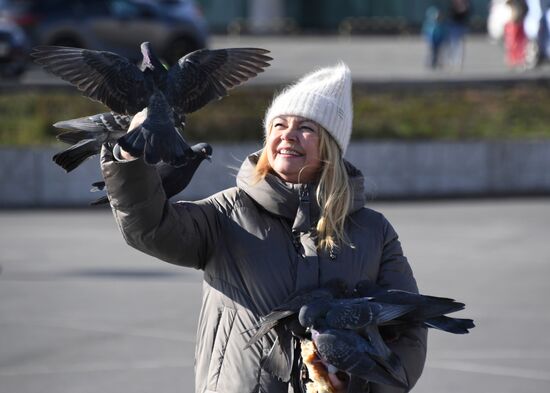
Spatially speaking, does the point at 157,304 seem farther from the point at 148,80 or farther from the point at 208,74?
the point at 148,80

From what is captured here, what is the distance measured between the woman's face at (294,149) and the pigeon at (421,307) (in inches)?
15.1

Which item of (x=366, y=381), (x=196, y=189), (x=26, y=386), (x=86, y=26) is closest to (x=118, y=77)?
(x=366, y=381)

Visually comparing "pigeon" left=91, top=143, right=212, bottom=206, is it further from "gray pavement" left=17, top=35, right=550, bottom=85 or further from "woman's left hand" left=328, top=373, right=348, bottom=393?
"gray pavement" left=17, top=35, right=550, bottom=85

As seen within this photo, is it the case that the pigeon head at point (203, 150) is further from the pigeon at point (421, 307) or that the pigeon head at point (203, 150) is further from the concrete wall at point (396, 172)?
the concrete wall at point (396, 172)

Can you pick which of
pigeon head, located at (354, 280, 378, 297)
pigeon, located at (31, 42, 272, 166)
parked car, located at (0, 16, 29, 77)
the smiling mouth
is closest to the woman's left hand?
pigeon head, located at (354, 280, 378, 297)

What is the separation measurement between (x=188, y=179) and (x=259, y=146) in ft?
44.0

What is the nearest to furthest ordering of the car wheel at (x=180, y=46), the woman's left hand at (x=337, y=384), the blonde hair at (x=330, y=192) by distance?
the woman's left hand at (x=337, y=384) → the blonde hair at (x=330, y=192) → the car wheel at (x=180, y=46)

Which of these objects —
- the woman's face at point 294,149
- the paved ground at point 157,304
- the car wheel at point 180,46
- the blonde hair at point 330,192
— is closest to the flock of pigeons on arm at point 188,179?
the blonde hair at point 330,192

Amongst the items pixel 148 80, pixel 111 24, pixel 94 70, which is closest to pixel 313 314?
pixel 148 80

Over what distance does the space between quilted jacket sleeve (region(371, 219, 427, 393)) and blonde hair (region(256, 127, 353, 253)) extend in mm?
177

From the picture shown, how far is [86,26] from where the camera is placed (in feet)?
85.9

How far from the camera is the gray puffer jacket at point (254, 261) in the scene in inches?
146

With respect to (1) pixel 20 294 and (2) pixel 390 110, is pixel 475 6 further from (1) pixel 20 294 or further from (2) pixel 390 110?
(1) pixel 20 294

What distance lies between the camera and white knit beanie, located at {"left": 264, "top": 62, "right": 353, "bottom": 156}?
3.84 metres
